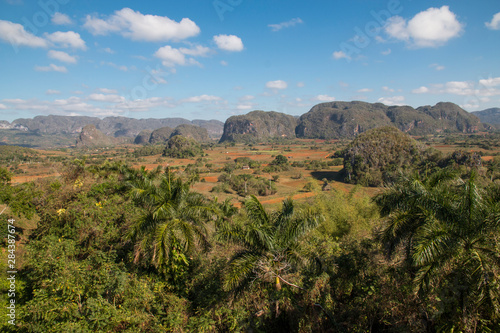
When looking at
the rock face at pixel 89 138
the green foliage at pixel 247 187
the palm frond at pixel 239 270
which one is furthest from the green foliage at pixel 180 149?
the rock face at pixel 89 138

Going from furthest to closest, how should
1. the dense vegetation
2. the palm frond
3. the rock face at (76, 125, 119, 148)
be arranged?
1. the rock face at (76, 125, 119, 148)
2. the palm frond
3. the dense vegetation

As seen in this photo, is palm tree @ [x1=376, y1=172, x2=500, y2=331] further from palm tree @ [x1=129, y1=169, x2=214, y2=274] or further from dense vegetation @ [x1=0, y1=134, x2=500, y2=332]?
palm tree @ [x1=129, y1=169, x2=214, y2=274]

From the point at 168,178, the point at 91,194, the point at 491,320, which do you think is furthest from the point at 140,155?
the point at 491,320

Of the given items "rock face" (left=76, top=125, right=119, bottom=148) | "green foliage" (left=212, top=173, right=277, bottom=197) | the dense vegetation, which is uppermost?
"rock face" (left=76, top=125, right=119, bottom=148)

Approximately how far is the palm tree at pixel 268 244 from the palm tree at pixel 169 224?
3.95ft

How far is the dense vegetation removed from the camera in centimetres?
515

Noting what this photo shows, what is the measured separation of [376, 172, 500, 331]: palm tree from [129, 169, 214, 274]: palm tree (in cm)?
501

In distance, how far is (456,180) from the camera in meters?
7.08

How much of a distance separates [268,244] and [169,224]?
284 cm

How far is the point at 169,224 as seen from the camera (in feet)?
24.0

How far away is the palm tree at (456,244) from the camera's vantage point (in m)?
4.57

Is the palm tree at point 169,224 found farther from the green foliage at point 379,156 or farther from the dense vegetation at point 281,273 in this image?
the green foliage at point 379,156

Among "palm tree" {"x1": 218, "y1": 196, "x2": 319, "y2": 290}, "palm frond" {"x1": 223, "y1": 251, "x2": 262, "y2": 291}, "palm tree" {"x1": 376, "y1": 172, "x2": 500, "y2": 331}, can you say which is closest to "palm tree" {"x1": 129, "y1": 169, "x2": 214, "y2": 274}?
"palm tree" {"x1": 218, "y1": 196, "x2": 319, "y2": 290}

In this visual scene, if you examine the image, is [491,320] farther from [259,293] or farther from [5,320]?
[5,320]
